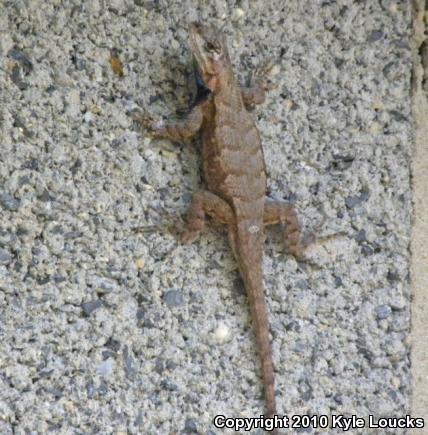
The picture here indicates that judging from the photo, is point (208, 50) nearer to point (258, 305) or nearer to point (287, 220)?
point (287, 220)

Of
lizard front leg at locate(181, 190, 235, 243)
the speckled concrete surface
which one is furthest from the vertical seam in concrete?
lizard front leg at locate(181, 190, 235, 243)

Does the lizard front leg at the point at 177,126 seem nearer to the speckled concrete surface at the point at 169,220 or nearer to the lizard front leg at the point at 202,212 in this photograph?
the speckled concrete surface at the point at 169,220

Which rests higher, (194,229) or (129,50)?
(129,50)

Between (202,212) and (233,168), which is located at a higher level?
(233,168)

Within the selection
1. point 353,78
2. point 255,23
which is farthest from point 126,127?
point 353,78

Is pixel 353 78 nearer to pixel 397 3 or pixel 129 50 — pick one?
pixel 397 3

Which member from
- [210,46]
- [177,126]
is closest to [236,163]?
[177,126]

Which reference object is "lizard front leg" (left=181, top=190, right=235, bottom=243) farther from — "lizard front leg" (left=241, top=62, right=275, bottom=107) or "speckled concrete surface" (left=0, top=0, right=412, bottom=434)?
"lizard front leg" (left=241, top=62, right=275, bottom=107)

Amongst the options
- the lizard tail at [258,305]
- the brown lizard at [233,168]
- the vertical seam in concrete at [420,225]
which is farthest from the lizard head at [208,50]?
the vertical seam in concrete at [420,225]
